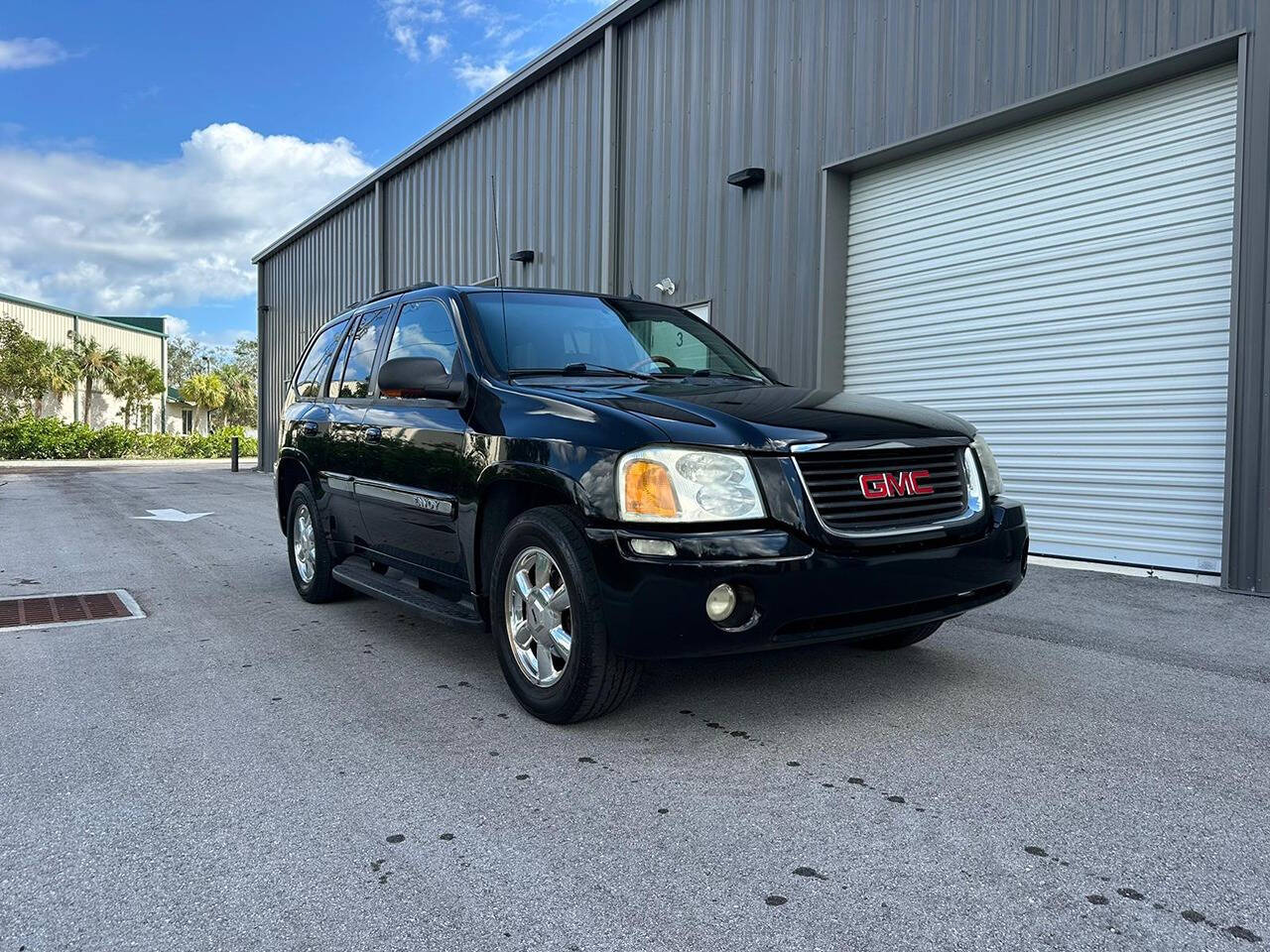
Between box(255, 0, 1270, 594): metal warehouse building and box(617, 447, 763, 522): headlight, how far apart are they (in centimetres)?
494

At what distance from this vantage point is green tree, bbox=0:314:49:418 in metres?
43.2

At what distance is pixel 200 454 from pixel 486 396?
48.1 metres

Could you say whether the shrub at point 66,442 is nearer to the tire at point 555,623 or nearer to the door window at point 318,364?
the door window at point 318,364

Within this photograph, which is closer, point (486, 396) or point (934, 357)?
point (486, 396)

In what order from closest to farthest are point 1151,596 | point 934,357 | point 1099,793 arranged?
point 1099,793 < point 1151,596 < point 934,357

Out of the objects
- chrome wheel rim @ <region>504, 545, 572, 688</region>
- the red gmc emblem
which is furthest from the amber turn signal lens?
the red gmc emblem

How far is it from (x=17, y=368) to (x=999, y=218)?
47416 millimetres

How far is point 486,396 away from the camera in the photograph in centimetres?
393

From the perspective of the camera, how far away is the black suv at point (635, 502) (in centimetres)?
310

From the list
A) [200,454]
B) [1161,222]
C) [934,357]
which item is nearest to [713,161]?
[934,357]

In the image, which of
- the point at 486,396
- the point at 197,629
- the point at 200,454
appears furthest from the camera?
the point at 200,454

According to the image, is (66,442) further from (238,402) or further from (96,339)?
(238,402)

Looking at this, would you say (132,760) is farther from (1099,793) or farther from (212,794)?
(1099,793)

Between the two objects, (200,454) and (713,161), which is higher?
(713,161)
